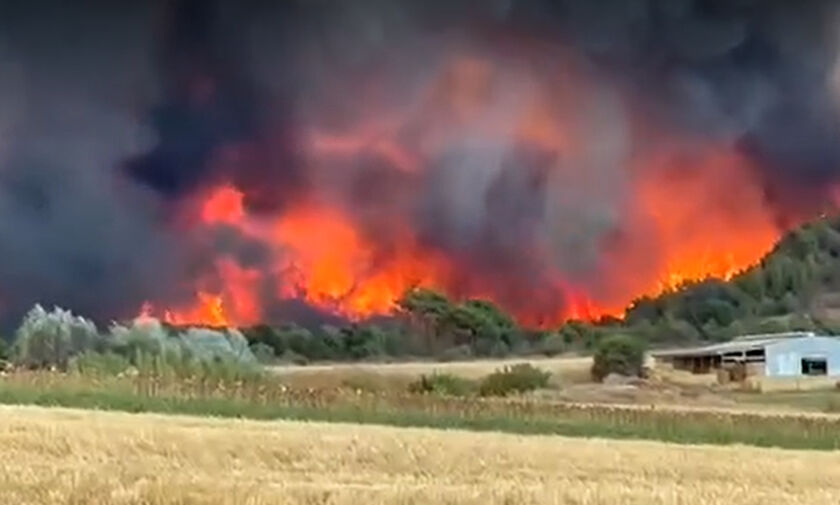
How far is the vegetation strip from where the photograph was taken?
159 feet

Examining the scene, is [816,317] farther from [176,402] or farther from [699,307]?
[176,402]

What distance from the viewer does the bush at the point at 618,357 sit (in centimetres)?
10806

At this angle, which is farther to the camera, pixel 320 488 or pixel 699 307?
pixel 699 307

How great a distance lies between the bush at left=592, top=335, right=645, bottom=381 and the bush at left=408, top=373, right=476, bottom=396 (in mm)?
19176

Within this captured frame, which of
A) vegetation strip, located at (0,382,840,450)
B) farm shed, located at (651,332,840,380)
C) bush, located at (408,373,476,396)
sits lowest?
vegetation strip, located at (0,382,840,450)

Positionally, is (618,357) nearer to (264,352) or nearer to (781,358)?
(781,358)

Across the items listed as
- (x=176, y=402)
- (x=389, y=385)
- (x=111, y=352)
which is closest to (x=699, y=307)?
(x=389, y=385)

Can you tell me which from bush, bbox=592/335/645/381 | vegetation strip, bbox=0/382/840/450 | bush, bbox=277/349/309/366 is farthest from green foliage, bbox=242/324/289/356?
vegetation strip, bbox=0/382/840/450

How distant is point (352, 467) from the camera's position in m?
29.7

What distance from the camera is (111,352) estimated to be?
247ft

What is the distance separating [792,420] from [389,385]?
108ft

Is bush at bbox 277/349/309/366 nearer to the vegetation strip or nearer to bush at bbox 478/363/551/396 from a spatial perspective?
bush at bbox 478/363/551/396

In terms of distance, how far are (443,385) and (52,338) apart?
818 inches

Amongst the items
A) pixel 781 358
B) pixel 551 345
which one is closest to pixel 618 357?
pixel 781 358
